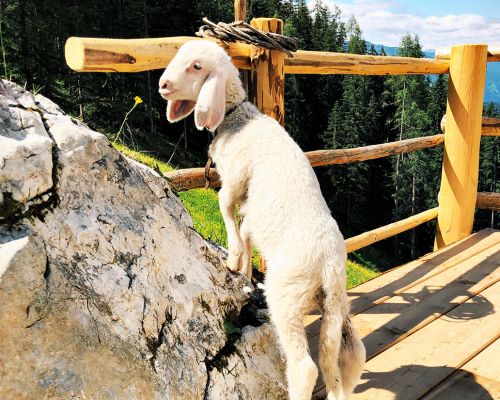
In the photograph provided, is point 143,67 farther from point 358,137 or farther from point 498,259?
point 358,137

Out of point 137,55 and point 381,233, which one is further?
point 381,233

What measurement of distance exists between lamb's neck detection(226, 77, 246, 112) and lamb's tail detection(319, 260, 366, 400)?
90 centimetres

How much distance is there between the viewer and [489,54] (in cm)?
504

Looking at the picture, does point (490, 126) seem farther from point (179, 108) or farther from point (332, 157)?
point (179, 108)

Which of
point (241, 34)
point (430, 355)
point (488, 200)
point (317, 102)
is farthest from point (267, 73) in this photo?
point (317, 102)

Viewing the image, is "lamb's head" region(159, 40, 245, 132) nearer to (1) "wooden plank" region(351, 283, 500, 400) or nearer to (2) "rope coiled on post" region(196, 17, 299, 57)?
(2) "rope coiled on post" region(196, 17, 299, 57)

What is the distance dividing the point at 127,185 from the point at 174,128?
31.7 m

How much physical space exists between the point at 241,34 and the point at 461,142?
319 centimetres

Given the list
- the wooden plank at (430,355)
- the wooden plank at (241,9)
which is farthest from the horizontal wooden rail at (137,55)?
the wooden plank at (430,355)

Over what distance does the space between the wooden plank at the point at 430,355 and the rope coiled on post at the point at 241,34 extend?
6.21 ft

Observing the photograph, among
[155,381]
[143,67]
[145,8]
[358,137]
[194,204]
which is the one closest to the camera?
[155,381]

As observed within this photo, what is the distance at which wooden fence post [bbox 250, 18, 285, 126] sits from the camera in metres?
3.05

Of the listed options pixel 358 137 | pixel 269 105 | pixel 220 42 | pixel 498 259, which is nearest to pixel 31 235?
pixel 220 42

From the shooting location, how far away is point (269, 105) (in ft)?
10.4
